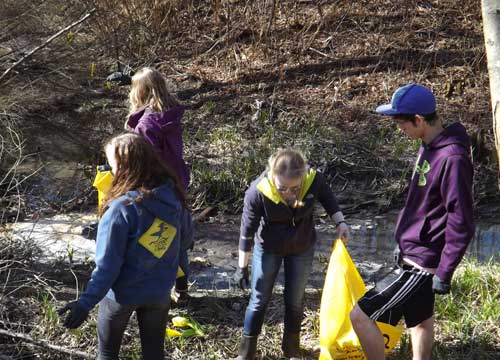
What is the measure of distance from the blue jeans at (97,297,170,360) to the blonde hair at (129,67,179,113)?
1.49 m

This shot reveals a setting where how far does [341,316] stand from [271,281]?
435 millimetres

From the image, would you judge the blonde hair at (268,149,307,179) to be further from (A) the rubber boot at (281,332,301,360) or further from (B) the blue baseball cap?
(A) the rubber boot at (281,332,301,360)

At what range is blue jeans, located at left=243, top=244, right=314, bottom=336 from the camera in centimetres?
394

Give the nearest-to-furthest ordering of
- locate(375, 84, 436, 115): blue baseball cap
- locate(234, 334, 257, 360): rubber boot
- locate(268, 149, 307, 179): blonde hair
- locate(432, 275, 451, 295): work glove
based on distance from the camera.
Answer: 1. locate(432, 275, 451, 295): work glove
2. locate(375, 84, 436, 115): blue baseball cap
3. locate(268, 149, 307, 179): blonde hair
4. locate(234, 334, 257, 360): rubber boot

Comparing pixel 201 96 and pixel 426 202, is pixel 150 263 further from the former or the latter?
pixel 201 96

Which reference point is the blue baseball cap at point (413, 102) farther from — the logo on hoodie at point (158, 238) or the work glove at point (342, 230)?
the logo on hoodie at point (158, 238)

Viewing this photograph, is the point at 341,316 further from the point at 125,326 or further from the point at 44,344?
the point at 44,344

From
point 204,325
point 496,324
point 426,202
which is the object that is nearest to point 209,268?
point 204,325

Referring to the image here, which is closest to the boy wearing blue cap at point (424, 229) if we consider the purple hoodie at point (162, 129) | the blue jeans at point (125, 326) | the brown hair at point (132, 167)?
the blue jeans at point (125, 326)

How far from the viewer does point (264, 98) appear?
1005cm

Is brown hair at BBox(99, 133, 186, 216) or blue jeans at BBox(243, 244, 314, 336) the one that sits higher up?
brown hair at BBox(99, 133, 186, 216)

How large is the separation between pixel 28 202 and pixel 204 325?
137 inches

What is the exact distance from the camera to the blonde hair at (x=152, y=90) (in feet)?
14.6

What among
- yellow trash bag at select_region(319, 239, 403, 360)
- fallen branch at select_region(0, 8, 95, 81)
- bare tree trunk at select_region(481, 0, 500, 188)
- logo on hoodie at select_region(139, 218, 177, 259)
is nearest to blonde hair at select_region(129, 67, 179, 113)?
logo on hoodie at select_region(139, 218, 177, 259)
